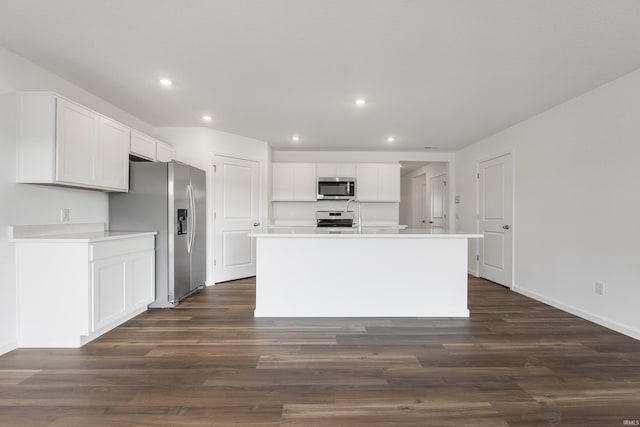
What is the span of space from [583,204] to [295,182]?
414cm

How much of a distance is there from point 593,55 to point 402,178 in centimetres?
698

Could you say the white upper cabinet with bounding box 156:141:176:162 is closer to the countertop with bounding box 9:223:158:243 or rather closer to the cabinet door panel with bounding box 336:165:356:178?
the countertop with bounding box 9:223:158:243

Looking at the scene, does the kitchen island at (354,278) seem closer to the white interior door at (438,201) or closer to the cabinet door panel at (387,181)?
the cabinet door panel at (387,181)

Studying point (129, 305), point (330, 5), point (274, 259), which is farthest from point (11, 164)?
point (330, 5)

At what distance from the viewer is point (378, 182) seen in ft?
19.2

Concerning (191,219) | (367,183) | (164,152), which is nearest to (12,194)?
(191,219)

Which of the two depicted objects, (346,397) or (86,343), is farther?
(86,343)

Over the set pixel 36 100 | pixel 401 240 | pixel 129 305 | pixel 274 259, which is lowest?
pixel 129 305

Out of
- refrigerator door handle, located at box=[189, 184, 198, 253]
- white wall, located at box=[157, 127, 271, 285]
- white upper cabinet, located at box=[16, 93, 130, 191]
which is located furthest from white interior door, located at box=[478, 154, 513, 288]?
white upper cabinet, located at box=[16, 93, 130, 191]

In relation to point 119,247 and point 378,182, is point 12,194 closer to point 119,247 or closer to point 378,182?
point 119,247

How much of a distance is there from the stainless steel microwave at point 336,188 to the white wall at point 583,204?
2524 mm

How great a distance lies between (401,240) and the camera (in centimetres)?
324

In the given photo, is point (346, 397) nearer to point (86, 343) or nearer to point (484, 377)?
point (484, 377)

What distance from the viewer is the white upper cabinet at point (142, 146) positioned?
351 cm
